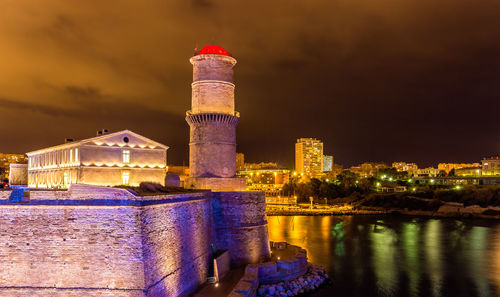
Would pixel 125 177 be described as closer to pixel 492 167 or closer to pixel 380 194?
pixel 380 194

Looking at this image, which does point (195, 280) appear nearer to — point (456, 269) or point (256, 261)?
point (256, 261)

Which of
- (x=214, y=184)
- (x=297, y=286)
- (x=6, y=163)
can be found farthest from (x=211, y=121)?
(x=6, y=163)

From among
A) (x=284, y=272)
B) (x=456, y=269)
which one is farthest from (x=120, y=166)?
(x=456, y=269)

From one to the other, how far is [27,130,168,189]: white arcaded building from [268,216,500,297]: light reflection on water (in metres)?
13.6

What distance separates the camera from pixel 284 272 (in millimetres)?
20062

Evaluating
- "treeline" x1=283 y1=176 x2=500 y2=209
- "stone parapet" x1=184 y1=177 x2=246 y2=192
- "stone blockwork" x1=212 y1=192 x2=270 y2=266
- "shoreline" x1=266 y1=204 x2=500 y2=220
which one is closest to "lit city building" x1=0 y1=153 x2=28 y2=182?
"stone parapet" x1=184 y1=177 x2=246 y2=192

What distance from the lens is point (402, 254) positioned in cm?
3219

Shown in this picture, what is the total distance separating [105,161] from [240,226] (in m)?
9.63

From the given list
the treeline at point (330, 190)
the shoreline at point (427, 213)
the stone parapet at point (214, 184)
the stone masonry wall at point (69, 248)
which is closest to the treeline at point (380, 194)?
the treeline at point (330, 190)

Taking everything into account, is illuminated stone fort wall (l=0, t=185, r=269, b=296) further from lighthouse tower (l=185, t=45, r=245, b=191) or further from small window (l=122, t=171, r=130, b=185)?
small window (l=122, t=171, r=130, b=185)

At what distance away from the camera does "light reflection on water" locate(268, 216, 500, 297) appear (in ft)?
74.8

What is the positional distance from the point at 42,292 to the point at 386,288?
1811 cm

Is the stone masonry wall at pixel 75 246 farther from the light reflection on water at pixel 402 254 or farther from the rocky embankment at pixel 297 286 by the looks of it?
the light reflection on water at pixel 402 254

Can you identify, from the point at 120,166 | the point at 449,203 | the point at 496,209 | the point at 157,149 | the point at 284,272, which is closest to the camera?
the point at 284,272
